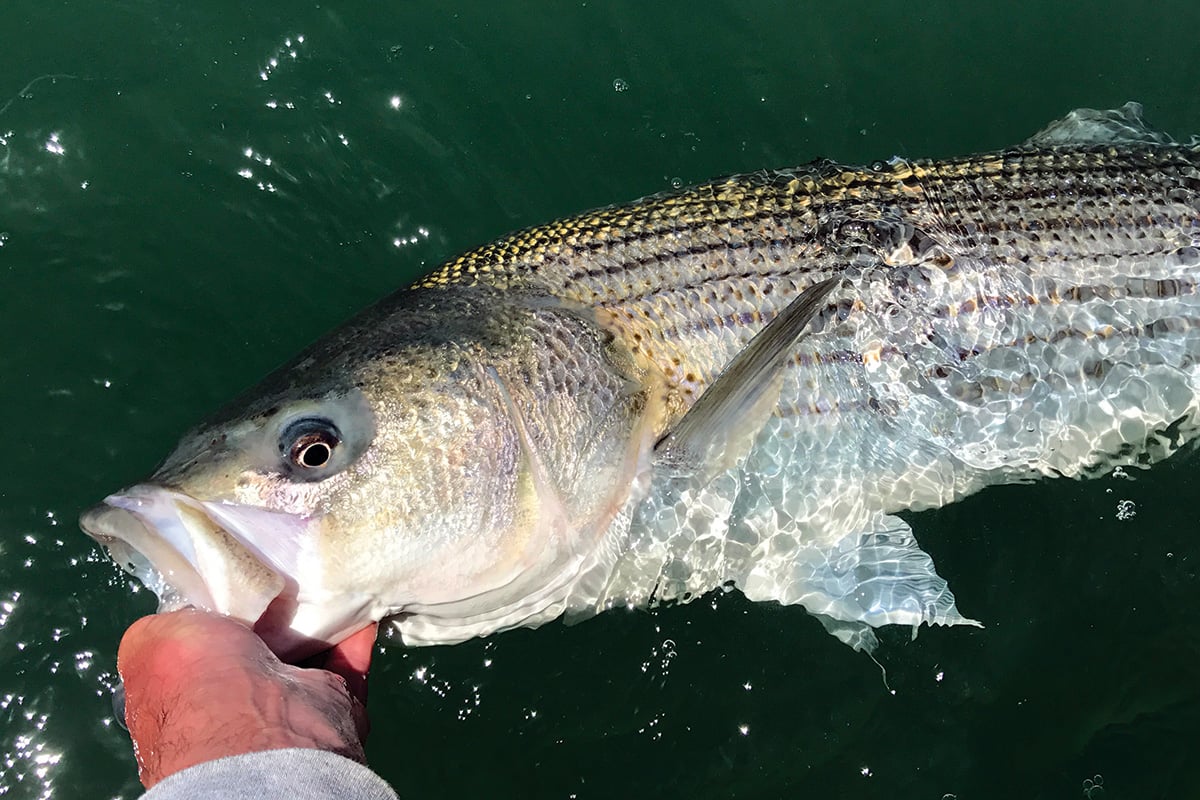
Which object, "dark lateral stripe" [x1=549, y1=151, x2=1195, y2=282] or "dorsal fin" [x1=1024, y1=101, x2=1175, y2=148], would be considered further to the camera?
"dorsal fin" [x1=1024, y1=101, x2=1175, y2=148]

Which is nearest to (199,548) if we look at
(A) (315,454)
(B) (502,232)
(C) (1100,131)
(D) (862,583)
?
(A) (315,454)

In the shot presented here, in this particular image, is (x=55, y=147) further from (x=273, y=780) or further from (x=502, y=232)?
(x=273, y=780)

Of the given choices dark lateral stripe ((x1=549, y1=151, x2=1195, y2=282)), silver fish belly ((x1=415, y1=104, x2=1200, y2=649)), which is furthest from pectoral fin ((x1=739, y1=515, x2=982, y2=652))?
dark lateral stripe ((x1=549, y1=151, x2=1195, y2=282))

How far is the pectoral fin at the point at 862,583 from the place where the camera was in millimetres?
2943

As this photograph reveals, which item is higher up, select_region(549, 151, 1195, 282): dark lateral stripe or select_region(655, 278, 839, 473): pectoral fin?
select_region(549, 151, 1195, 282): dark lateral stripe

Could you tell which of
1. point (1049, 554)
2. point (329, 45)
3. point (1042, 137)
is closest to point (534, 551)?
point (1049, 554)

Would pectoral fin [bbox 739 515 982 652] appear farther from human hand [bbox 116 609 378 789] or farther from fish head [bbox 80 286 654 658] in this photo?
A: human hand [bbox 116 609 378 789]

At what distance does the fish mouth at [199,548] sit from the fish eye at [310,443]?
0.17m

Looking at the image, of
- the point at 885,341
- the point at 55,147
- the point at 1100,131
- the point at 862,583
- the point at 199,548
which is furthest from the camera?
the point at 55,147

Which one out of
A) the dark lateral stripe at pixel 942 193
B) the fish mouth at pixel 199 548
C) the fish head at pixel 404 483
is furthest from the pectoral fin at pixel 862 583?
the fish mouth at pixel 199 548

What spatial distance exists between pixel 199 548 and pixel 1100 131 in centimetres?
334

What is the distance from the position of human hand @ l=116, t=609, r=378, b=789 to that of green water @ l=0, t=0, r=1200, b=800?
134 cm

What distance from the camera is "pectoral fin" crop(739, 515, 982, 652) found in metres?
2.94

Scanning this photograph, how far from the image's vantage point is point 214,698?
69.5 inches
